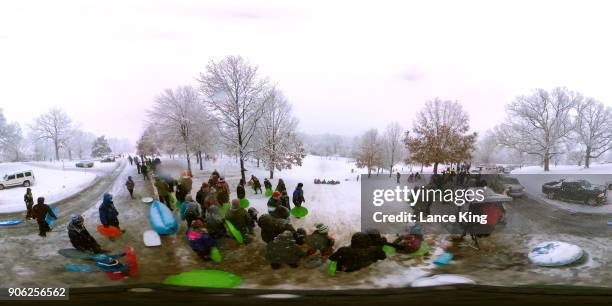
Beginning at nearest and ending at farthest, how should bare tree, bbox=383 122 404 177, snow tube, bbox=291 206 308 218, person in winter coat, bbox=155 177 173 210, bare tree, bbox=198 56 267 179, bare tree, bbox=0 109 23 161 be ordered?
person in winter coat, bbox=155 177 173 210
snow tube, bbox=291 206 308 218
bare tree, bbox=198 56 267 179
bare tree, bbox=0 109 23 161
bare tree, bbox=383 122 404 177

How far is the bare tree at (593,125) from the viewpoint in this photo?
3319 cm

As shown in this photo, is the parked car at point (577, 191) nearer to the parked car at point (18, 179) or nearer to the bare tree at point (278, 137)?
the bare tree at point (278, 137)

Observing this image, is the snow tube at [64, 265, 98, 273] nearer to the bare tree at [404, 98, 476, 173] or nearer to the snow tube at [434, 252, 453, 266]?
the snow tube at [434, 252, 453, 266]

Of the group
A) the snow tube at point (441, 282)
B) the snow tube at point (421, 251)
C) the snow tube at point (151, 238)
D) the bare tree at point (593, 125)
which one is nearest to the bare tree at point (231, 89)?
the snow tube at point (151, 238)

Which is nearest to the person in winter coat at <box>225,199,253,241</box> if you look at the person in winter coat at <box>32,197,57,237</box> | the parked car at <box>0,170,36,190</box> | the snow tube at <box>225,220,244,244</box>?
the snow tube at <box>225,220,244,244</box>

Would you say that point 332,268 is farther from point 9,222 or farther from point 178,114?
point 178,114

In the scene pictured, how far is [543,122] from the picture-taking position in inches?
1283

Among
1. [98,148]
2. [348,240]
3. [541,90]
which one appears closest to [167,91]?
[98,148]

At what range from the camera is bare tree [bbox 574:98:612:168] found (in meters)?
33.2

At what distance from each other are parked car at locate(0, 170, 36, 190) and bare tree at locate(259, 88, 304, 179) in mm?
13494

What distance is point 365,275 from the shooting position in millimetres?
6824

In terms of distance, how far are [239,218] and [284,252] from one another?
257cm

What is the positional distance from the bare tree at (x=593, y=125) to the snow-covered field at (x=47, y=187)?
47.2 meters

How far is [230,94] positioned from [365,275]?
53.4 feet
